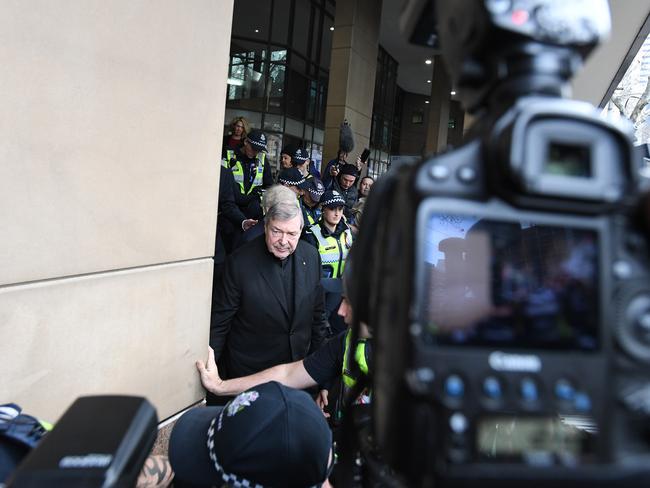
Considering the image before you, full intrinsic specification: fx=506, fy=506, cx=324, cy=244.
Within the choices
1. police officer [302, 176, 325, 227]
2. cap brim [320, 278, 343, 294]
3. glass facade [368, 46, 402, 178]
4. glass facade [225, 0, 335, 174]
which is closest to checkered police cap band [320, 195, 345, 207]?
police officer [302, 176, 325, 227]

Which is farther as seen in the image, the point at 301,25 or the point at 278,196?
the point at 301,25

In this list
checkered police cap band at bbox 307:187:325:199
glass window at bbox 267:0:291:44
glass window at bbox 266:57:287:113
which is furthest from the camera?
glass window at bbox 266:57:287:113

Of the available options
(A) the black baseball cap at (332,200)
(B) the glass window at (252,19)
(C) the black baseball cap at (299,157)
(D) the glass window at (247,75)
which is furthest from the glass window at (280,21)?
(A) the black baseball cap at (332,200)

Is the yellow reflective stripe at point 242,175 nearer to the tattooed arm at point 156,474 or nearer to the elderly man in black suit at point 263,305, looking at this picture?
the elderly man in black suit at point 263,305

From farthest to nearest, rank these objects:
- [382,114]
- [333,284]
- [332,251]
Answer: [382,114], [332,251], [333,284]

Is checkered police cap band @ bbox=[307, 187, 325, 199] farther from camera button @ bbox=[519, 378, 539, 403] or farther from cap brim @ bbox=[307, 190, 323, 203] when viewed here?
camera button @ bbox=[519, 378, 539, 403]

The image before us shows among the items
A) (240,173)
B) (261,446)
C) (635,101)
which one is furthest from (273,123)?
(261,446)

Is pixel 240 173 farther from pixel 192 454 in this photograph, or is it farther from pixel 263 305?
pixel 192 454

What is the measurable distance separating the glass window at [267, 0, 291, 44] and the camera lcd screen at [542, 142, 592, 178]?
1289 cm

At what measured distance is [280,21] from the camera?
12.5m

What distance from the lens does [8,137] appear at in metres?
1.34

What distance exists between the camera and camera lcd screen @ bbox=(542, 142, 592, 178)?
0.57 metres

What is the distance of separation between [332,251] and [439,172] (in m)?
3.08

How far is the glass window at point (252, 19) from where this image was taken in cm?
1165
